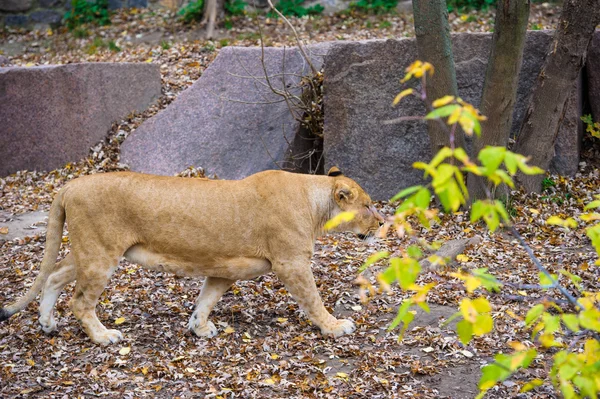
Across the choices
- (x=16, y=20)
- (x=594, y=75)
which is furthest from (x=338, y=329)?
(x=16, y=20)

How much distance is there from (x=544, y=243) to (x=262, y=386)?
372cm

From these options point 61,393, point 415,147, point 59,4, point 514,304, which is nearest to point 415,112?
point 415,147

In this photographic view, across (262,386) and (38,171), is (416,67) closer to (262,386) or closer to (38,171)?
(262,386)

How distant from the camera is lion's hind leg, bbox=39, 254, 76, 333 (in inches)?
220

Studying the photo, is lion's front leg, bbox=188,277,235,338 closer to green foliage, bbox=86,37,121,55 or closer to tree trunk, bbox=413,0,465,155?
tree trunk, bbox=413,0,465,155

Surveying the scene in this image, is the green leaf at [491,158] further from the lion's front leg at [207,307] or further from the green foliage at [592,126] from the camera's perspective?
the green foliage at [592,126]

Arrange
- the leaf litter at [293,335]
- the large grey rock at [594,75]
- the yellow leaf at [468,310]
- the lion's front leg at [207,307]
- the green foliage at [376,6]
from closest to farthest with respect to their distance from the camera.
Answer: the yellow leaf at [468,310] < the leaf litter at [293,335] < the lion's front leg at [207,307] < the large grey rock at [594,75] < the green foliage at [376,6]

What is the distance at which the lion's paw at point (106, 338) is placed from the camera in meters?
5.45

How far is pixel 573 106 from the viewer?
8594mm

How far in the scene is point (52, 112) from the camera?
10.3 metres

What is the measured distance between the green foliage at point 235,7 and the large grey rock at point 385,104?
19.5 ft

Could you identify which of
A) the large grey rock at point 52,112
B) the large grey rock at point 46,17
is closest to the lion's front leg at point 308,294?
the large grey rock at point 52,112

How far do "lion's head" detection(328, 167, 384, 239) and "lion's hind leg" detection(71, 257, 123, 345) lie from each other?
1.76 meters

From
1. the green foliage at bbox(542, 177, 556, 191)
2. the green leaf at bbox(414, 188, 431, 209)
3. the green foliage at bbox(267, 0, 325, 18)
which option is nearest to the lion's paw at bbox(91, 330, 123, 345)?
the green leaf at bbox(414, 188, 431, 209)
